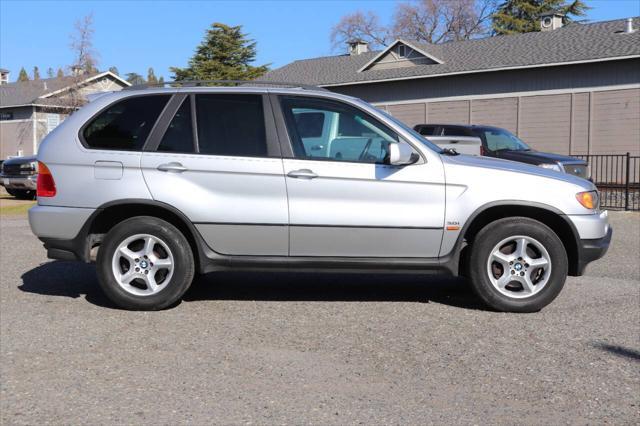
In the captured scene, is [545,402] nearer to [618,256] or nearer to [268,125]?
[268,125]

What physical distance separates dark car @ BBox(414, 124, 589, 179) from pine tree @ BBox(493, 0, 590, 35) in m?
35.5

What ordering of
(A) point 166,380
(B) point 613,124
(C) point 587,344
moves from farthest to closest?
(B) point 613,124
(C) point 587,344
(A) point 166,380

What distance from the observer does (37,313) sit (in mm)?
6203

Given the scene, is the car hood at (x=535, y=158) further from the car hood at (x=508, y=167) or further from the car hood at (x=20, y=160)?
the car hood at (x=20, y=160)

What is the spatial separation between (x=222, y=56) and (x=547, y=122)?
103 ft

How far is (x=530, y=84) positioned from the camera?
26.1m

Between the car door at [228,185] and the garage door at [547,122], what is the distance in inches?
821

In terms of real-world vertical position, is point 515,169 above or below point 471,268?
above

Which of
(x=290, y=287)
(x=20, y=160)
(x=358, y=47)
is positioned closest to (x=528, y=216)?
(x=290, y=287)

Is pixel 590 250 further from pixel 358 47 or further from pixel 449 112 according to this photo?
pixel 358 47

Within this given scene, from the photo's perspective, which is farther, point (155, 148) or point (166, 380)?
point (155, 148)

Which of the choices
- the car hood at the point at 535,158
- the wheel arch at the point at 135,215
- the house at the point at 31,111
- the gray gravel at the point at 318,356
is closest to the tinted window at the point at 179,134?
the wheel arch at the point at 135,215

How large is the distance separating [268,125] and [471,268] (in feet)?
6.86

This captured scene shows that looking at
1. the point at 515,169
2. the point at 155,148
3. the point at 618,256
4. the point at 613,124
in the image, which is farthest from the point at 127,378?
the point at 613,124
